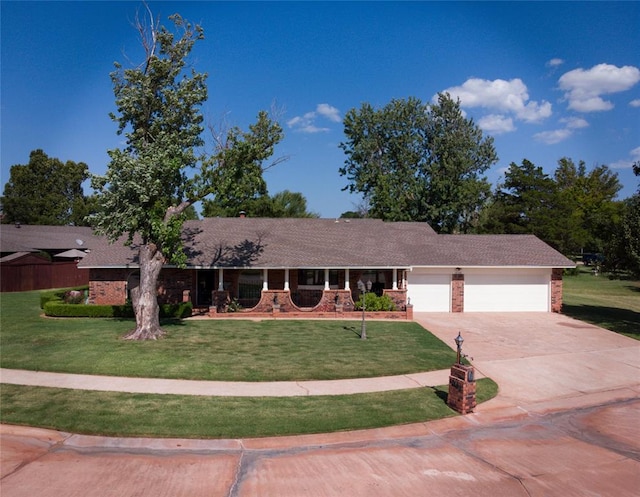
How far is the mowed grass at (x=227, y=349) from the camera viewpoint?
1247 cm

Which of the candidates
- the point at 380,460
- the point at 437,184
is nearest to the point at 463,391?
the point at 380,460

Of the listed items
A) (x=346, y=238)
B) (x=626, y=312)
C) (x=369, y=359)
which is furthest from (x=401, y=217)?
(x=369, y=359)

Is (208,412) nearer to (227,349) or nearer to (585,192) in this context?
(227,349)

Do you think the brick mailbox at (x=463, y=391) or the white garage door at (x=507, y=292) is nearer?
the brick mailbox at (x=463, y=391)

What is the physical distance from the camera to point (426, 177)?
4475 cm

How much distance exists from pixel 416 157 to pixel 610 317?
25249 millimetres

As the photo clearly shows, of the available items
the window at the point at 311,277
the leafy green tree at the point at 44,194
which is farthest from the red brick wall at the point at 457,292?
the leafy green tree at the point at 44,194

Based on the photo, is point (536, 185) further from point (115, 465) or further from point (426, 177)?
point (115, 465)

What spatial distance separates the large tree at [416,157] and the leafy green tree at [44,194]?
40350mm

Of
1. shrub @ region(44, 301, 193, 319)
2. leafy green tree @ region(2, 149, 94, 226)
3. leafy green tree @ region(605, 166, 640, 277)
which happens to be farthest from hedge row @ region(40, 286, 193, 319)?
leafy green tree @ region(2, 149, 94, 226)

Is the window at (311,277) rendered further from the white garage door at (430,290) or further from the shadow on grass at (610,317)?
the shadow on grass at (610,317)

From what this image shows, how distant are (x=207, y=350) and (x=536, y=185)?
49.1 m

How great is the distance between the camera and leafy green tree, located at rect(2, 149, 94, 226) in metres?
65.5

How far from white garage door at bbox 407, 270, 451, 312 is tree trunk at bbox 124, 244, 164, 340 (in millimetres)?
13076
